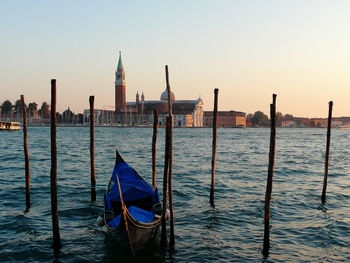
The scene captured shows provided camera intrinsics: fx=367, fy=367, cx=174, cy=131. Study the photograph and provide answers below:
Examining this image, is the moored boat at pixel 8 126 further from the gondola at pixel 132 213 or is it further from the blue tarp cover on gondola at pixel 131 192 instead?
the blue tarp cover on gondola at pixel 131 192

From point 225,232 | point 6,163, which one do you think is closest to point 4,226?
point 225,232

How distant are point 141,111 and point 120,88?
10.5m

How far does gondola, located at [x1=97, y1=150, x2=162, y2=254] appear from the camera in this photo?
6.82m

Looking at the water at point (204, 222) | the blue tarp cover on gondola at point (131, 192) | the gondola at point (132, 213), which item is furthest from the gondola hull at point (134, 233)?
the blue tarp cover on gondola at point (131, 192)

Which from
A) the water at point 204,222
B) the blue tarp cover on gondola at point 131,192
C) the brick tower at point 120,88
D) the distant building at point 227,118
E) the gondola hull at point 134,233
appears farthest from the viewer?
the distant building at point 227,118

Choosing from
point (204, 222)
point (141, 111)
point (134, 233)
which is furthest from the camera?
point (141, 111)

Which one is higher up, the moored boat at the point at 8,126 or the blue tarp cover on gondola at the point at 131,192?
the blue tarp cover on gondola at the point at 131,192

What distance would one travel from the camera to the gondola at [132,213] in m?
6.82

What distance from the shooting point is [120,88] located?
12088cm

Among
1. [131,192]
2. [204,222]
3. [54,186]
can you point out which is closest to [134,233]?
[131,192]

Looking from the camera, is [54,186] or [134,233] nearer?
[134,233]

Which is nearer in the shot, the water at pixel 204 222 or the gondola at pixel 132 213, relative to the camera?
the gondola at pixel 132 213

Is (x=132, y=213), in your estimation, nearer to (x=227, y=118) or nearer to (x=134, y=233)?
(x=134, y=233)

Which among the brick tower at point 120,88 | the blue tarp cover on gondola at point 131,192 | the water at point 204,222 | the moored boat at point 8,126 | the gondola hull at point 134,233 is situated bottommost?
the moored boat at point 8,126
